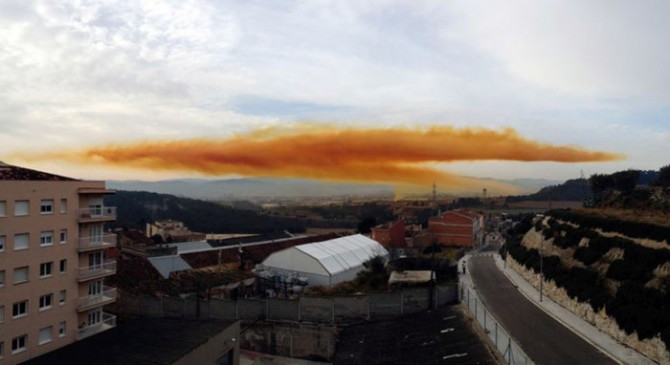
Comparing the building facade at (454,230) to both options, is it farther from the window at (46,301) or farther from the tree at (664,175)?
the window at (46,301)

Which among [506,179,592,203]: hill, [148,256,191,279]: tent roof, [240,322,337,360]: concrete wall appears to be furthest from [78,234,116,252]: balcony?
[506,179,592,203]: hill

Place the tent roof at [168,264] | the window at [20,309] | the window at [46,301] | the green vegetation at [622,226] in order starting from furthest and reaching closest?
1. the tent roof at [168,264]
2. the green vegetation at [622,226]
3. the window at [46,301]
4. the window at [20,309]

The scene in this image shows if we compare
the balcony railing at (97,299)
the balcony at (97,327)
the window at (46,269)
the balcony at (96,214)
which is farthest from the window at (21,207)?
the balcony at (97,327)

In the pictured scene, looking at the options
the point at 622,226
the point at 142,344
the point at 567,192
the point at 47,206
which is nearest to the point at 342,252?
the point at 622,226

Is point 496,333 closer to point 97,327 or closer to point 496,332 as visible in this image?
point 496,332

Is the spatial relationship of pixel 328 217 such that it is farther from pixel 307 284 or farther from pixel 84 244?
pixel 84 244

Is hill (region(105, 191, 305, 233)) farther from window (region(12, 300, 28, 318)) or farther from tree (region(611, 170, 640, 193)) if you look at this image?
window (region(12, 300, 28, 318))
